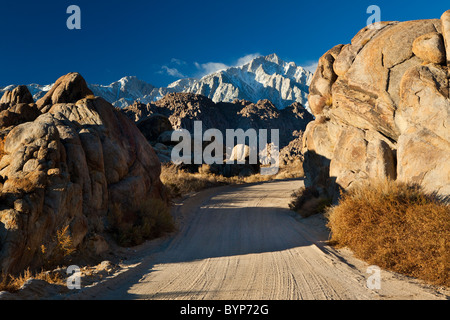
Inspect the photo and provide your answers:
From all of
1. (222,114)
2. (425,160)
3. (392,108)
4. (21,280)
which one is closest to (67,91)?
(21,280)

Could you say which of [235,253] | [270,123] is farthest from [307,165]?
[270,123]

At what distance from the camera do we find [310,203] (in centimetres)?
1327

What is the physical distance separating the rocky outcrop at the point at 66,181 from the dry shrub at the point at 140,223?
153 millimetres

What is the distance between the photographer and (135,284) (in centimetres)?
557

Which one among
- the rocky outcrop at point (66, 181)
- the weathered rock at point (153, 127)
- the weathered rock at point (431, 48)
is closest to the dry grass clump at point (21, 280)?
the rocky outcrop at point (66, 181)

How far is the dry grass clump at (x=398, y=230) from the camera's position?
5230 mm

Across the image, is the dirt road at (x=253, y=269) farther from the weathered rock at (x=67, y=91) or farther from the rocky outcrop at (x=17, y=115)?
the weathered rock at (x=67, y=91)

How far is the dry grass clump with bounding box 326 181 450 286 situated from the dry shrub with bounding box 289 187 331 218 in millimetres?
3995

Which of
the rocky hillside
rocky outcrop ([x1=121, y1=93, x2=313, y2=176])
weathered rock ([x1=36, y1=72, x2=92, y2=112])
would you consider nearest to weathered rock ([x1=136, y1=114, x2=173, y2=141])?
weathered rock ([x1=36, y1=72, x2=92, y2=112])

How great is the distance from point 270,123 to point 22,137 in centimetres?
10392

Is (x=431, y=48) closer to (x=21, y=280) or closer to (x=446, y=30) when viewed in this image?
(x=446, y=30)

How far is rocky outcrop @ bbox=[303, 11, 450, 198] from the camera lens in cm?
853

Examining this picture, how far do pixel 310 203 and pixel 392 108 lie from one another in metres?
5.05
